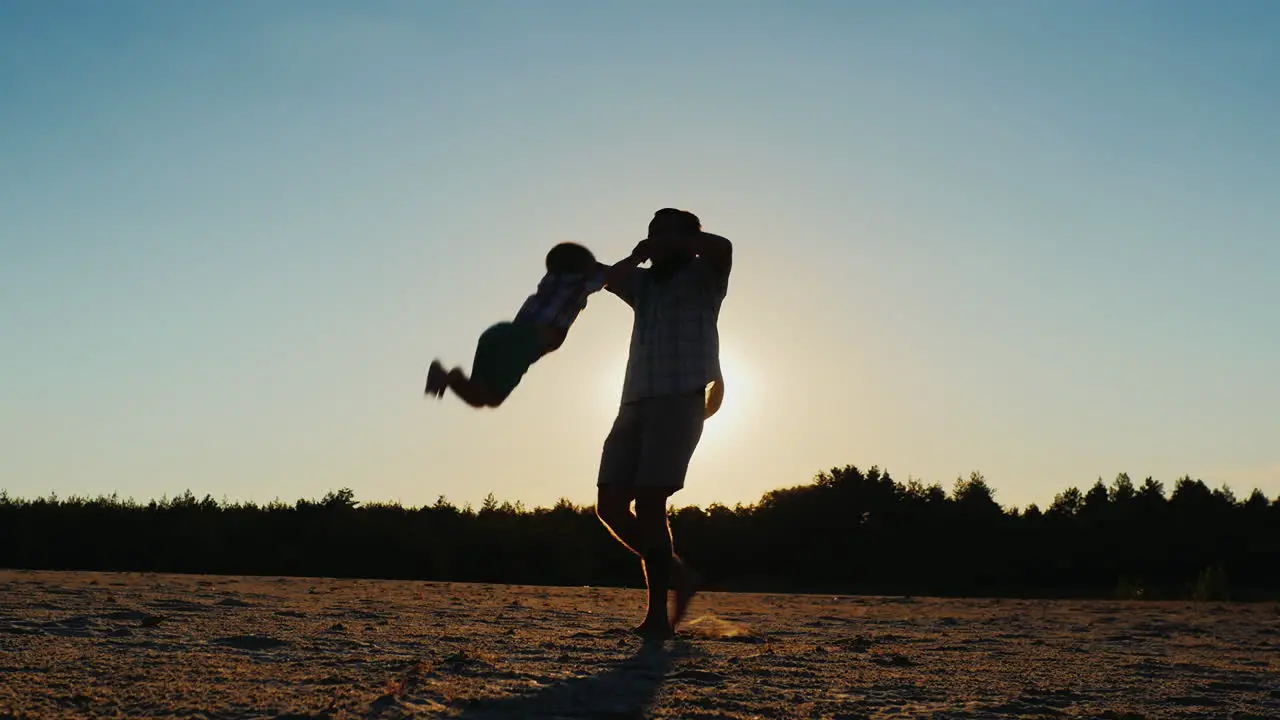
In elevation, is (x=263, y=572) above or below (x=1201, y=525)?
below

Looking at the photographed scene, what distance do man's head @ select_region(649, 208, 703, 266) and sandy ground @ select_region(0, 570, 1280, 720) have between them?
1.79 meters

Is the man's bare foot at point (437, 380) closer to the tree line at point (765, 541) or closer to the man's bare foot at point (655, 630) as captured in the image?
the man's bare foot at point (655, 630)

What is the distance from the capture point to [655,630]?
5.29 meters

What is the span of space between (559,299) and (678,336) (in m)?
0.58

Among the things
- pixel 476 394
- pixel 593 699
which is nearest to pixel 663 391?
pixel 476 394

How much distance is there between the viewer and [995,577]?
75.8 ft

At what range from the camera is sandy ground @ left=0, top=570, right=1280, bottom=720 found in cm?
326

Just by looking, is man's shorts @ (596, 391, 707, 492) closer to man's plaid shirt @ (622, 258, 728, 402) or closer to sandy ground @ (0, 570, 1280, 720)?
man's plaid shirt @ (622, 258, 728, 402)

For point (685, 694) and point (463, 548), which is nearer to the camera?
point (685, 694)

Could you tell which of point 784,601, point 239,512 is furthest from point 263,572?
point 784,601

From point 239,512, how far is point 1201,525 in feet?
66.1

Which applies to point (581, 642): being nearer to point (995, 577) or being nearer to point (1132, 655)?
point (1132, 655)

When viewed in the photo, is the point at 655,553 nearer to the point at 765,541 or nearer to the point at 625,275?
the point at 625,275

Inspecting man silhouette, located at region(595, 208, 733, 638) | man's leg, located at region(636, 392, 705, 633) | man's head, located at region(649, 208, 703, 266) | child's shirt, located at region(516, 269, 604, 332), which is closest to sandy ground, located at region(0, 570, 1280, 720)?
man's leg, located at region(636, 392, 705, 633)
